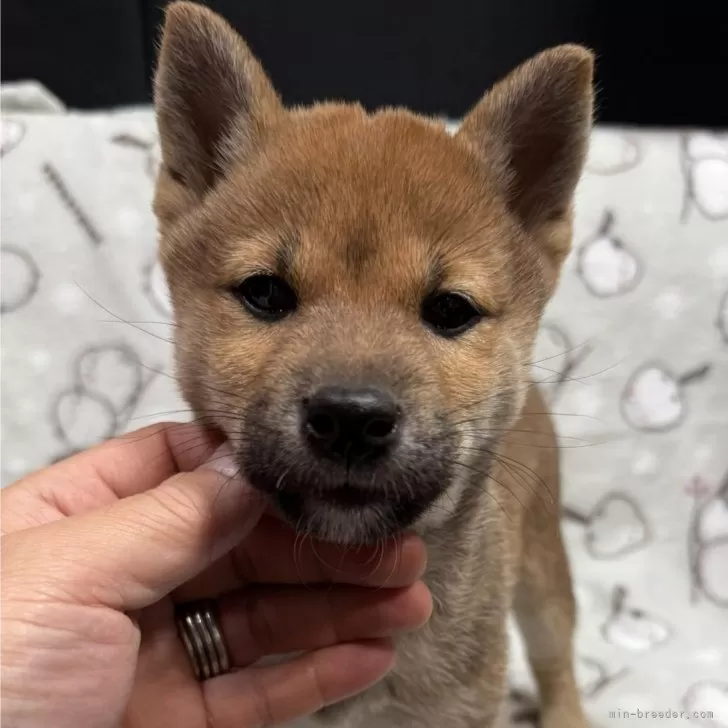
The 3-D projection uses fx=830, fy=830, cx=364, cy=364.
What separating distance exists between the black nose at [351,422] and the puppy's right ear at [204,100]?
70cm

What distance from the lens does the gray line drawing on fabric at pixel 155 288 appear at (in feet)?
9.34

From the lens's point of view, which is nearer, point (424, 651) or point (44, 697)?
point (44, 697)

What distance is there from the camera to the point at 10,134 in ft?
9.38

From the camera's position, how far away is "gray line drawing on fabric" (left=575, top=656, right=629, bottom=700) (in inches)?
94.1

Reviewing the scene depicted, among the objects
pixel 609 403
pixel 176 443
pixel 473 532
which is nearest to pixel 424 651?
pixel 473 532

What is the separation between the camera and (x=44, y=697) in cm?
122

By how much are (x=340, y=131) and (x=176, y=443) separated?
70 centimetres

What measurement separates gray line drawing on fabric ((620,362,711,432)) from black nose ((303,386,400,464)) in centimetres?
190

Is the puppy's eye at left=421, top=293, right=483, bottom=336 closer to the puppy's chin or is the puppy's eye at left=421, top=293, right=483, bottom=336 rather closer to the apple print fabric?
the puppy's chin

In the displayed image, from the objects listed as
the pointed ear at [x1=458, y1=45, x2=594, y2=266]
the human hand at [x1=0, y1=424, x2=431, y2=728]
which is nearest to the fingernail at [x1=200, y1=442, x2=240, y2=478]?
the human hand at [x1=0, y1=424, x2=431, y2=728]

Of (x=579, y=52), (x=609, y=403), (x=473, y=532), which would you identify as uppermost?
(x=579, y=52)

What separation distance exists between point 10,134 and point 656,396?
7.93 feet

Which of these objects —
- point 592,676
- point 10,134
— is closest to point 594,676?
point 592,676

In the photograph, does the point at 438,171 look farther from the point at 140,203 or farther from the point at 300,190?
the point at 140,203
